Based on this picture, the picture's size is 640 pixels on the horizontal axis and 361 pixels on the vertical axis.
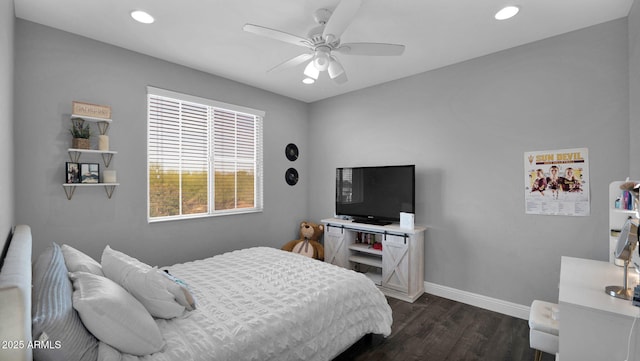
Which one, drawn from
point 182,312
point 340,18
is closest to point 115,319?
point 182,312

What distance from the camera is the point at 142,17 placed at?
238cm

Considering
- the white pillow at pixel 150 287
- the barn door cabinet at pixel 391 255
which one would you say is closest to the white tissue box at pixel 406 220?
the barn door cabinet at pixel 391 255

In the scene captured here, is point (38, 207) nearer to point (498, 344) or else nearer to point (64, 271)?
point (64, 271)

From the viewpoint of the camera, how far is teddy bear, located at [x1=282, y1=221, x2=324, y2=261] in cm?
420

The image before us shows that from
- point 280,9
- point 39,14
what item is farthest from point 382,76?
point 39,14

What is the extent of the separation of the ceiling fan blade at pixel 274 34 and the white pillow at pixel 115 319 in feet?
5.96

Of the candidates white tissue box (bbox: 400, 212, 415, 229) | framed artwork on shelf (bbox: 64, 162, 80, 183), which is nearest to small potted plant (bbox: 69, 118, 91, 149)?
framed artwork on shelf (bbox: 64, 162, 80, 183)

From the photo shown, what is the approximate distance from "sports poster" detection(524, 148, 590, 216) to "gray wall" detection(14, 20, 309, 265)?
11.2ft

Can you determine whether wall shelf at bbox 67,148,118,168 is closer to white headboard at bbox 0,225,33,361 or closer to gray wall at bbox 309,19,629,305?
white headboard at bbox 0,225,33,361

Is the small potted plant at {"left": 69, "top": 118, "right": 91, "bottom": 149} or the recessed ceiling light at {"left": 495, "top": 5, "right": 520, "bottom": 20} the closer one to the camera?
the recessed ceiling light at {"left": 495, "top": 5, "right": 520, "bottom": 20}

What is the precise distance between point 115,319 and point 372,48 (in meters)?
2.37

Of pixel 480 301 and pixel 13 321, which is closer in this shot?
pixel 13 321

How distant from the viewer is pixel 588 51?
2549mm

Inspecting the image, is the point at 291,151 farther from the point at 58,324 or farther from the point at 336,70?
the point at 58,324
